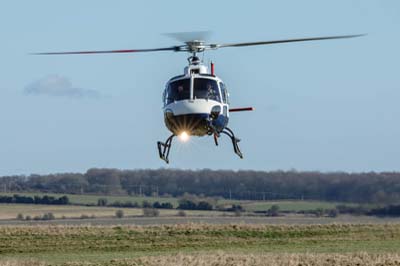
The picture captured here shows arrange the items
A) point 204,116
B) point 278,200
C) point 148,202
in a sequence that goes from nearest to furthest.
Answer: point 204,116 → point 278,200 → point 148,202

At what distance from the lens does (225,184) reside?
82.1 metres

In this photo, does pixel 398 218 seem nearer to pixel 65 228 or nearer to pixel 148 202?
pixel 65 228

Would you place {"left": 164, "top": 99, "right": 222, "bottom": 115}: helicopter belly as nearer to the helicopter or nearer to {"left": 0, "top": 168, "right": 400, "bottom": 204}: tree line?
the helicopter

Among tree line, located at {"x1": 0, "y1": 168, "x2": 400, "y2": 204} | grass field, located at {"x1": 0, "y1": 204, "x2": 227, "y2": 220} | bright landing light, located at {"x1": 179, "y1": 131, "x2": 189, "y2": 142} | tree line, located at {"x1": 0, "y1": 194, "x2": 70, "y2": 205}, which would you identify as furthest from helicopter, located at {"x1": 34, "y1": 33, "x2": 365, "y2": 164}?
tree line, located at {"x1": 0, "y1": 194, "x2": 70, "y2": 205}

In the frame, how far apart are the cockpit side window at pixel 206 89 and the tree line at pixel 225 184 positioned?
2671 centimetres

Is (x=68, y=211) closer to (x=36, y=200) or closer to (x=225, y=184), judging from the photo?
(x=36, y=200)

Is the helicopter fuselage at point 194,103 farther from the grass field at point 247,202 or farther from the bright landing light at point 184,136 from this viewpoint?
the grass field at point 247,202

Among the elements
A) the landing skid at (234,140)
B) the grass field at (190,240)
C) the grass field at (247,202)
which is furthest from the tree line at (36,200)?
the landing skid at (234,140)

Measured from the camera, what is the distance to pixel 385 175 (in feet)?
208

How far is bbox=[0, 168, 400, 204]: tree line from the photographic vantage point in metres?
61.5

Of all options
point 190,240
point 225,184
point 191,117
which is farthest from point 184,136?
point 225,184

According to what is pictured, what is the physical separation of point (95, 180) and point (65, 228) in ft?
168

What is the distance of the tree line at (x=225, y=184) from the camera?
2421 inches

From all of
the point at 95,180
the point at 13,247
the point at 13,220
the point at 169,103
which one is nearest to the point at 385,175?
the point at 13,247
